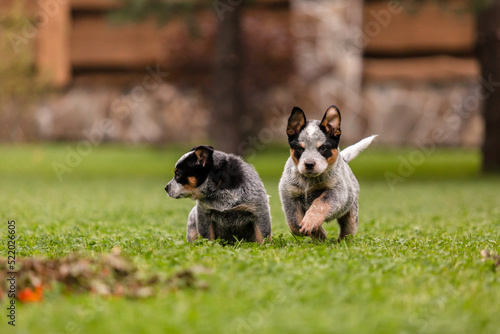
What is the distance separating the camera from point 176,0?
1528cm

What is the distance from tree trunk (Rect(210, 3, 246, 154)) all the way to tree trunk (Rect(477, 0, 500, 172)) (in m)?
5.72

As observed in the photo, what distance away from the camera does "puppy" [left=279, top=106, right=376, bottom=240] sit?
568 cm

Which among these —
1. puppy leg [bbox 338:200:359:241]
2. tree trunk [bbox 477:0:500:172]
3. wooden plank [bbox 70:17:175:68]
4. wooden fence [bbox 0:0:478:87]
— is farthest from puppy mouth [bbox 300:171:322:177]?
wooden plank [bbox 70:17:175:68]

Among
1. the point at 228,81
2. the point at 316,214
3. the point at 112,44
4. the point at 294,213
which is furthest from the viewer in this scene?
the point at 112,44

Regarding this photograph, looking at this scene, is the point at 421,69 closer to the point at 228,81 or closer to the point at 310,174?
the point at 228,81

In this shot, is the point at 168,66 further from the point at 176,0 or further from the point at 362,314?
the point at 362,314

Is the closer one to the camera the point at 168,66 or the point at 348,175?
the point at 348,175

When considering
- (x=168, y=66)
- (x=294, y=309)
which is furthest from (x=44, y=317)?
(x=168, y=66)

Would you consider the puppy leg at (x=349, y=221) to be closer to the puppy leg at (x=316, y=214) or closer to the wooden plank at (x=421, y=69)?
the puppy leg at (x=316, y=214)

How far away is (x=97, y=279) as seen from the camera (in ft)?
13.7

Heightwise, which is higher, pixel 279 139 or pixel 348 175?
pixel 348 175

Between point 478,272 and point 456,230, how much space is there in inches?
109

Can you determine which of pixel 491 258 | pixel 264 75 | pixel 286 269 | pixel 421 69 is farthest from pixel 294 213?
pixel 421 69

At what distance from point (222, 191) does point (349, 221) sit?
137 centimetres
